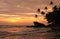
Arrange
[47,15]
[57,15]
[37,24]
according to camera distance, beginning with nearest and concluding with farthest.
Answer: [57,15]
[47,15]
[37,24]

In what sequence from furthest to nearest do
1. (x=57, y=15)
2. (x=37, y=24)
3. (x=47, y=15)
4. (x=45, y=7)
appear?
(x=37, y=24)
(x=45, y=7)
(x=47, y=15)
(x=57, y=15)

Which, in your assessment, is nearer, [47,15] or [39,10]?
[47,15]

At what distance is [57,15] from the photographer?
214 ft

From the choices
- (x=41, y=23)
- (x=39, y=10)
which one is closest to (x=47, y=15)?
(x=39, y=10)

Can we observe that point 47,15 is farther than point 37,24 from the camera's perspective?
No

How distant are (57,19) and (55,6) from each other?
776cm

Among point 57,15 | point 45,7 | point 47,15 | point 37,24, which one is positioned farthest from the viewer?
point 37,24

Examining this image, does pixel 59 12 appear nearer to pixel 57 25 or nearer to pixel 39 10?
pixel 57 25

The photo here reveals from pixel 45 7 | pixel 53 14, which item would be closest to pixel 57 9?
pixel 53 14

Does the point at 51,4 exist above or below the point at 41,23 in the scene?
above

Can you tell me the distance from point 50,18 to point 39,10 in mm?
11308

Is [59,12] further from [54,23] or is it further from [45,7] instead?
[45,7]

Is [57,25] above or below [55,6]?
below

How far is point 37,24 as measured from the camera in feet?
270
